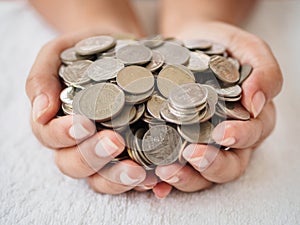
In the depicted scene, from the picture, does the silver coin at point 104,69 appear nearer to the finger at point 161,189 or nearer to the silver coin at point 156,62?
the silver coin at point 156,62

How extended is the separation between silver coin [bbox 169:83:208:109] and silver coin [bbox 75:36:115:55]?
7.4 inches

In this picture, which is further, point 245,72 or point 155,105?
point 245,72

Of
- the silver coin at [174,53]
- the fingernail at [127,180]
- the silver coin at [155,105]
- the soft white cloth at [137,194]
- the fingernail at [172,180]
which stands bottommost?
the soft white cloth at [137,194]

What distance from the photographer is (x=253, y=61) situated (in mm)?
788

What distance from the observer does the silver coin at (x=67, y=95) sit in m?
0.70

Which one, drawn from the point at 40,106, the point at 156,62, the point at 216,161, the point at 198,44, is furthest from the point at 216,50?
the point at 40,106

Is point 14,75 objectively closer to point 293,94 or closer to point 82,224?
point 82,224

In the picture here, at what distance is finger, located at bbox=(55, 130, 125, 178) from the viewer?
2.08ft

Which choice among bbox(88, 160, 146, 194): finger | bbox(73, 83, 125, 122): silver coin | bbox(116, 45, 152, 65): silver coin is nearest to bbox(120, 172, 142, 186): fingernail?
bbox(88, 160, 146, 194): finger

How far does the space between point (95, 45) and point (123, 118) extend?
0.22 m

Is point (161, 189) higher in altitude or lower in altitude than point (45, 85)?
lower

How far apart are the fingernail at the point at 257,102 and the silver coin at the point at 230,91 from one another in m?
0.03

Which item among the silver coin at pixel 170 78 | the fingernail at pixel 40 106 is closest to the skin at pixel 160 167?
the fingernail at pixel 40 106

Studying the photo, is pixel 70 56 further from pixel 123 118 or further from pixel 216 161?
pixel 216 161
